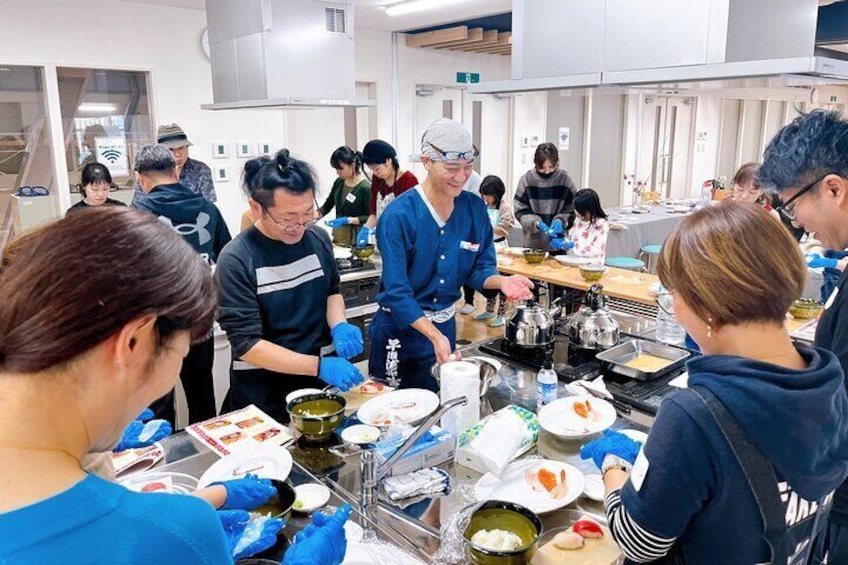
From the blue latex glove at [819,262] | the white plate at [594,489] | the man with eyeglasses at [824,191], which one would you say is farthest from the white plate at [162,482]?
the blue latex glove at [819,262]

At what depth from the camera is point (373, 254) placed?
4.35 meters

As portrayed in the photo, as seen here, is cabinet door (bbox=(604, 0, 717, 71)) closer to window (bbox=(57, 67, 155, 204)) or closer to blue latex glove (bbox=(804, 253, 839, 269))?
blue latex glove (bbox=(804, 253, 839, 269))

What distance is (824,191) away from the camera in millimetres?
1426

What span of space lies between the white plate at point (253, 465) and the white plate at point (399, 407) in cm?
28

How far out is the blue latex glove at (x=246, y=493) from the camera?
4.19 ft

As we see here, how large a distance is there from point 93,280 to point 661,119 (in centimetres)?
1085

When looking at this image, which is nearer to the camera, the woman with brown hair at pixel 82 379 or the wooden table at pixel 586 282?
the woman with brown hair at pixel 82 379

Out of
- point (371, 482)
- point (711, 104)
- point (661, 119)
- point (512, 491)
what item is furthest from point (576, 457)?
point (711, 104)

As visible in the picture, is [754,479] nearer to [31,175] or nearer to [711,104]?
[31,175]

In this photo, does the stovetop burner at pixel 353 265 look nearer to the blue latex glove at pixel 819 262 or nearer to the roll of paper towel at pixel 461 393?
the roll of paper towel at pixel 461 393

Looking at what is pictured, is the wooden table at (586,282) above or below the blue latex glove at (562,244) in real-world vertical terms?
below

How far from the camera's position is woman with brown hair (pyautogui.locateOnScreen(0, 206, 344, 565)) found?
2.11ft

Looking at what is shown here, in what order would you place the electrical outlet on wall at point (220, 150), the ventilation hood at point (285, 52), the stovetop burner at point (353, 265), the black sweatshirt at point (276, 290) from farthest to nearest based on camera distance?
the electrical outlet on wall at point (220, 150)
the stovetop burner at point (353, 265)
the ventilation hood at point (285, 52)
the black sweatshirt at point (276, 290)

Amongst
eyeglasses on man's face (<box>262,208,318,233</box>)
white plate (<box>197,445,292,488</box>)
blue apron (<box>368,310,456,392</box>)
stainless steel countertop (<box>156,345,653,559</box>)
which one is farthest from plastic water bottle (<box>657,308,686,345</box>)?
white plate (<box>197,445,292,488</box>)
